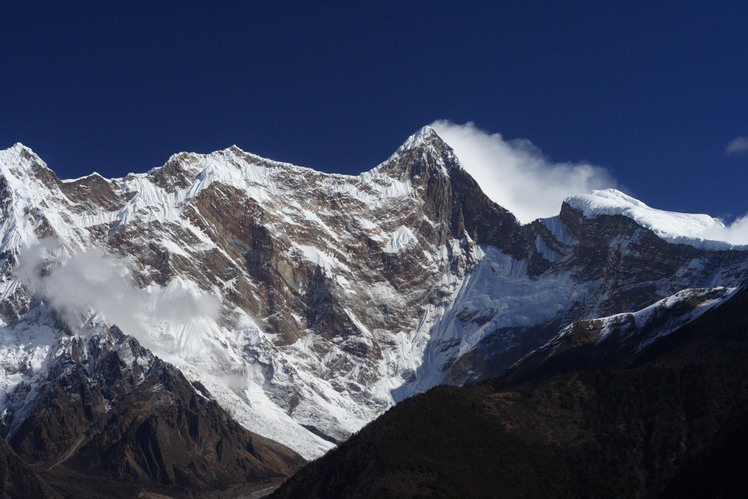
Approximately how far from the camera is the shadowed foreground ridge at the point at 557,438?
17050 centimetres

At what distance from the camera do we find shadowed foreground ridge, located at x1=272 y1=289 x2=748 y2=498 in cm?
17050

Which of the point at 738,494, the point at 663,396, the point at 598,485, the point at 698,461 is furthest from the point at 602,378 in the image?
the point at 738,494

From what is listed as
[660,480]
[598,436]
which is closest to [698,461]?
[660,480]

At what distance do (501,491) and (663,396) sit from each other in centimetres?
3524

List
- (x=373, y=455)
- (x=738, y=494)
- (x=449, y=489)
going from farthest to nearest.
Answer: (x=373, y=455) < (x=449, y=489) < (x=738, y=494)

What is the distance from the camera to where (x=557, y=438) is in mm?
183875

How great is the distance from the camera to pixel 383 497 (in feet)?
534

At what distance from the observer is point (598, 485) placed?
173 metres

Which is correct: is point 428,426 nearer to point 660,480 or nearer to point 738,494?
point 660,480

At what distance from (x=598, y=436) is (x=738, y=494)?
173 ft

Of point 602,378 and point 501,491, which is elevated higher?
point 602,378

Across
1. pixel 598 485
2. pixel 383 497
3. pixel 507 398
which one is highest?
pixel 507 398

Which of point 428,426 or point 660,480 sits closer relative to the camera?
point 660,480

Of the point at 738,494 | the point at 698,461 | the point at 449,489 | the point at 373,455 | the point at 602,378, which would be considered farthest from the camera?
the point at 602,378
